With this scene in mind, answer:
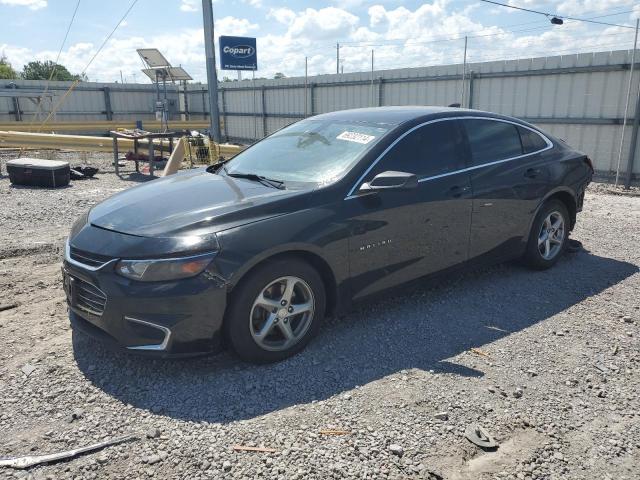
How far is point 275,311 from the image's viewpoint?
11.8 feet

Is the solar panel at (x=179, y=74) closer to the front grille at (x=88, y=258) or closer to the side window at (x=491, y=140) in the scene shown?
the side window at (x=491, y=140)

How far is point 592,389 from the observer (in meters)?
3.41

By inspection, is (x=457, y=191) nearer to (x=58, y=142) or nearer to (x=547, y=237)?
(x=547, y=237)

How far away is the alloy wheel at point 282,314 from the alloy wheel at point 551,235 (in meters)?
2.99

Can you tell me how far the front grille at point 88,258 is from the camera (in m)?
3.35

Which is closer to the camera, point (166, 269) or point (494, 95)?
point (166, 269)

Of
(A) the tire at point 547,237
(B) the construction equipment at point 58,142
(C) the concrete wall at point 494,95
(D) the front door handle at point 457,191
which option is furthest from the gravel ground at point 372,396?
(B) the construction equipment at point 58,142

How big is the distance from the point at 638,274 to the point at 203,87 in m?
23.6

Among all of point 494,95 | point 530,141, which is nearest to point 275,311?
point 530,141

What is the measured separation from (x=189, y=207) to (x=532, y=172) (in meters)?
3.41

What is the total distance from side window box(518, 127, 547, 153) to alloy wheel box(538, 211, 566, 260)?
0.71 meters

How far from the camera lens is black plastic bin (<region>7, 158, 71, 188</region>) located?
413 inches

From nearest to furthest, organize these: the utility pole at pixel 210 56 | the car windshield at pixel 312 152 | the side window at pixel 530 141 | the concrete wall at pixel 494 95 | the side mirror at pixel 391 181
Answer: the side mirror at pixel 391 181, the car windshield at pixel 312 152, the side window at pixel 530 141, the concrete wall at pixel 494 95, the utility pole at pixel 210 56

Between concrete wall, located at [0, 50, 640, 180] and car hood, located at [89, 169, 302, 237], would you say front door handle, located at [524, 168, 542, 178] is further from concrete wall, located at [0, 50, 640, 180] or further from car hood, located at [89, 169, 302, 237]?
concrete wall, located at [0, 50, 640, 180]
